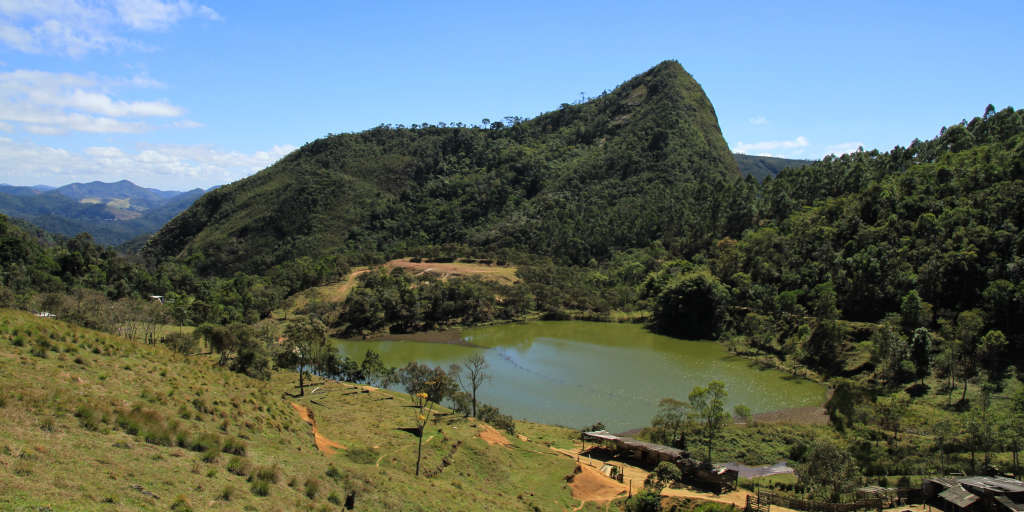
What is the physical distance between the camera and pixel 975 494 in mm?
20500

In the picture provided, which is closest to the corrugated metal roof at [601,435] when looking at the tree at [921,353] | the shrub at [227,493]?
the shrub at [227,493]

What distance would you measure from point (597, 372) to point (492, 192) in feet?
317

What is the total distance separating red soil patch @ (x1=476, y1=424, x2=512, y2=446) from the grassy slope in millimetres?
740

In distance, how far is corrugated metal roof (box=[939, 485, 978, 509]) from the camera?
19984 mm

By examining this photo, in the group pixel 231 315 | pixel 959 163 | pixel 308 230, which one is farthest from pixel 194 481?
pixel 308 230

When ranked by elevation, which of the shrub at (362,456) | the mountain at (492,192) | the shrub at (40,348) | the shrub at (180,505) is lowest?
the shrub at (362,456)

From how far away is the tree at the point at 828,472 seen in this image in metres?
22.1

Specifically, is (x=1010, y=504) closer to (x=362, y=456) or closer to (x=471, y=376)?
(x=362, y=456)

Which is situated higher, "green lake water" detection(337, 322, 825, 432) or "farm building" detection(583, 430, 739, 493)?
"farm building" detection(583, 430, 739, 493)

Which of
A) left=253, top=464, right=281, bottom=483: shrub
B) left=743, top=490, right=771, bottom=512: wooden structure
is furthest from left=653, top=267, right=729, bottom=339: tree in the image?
left=253, top=464, right=281, bottom=483: shrub

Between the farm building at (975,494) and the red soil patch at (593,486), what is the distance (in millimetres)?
12265

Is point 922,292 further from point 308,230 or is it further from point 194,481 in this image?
point 308,230

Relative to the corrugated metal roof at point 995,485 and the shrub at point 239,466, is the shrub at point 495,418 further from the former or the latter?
the corrugated metal roof at point 995,485

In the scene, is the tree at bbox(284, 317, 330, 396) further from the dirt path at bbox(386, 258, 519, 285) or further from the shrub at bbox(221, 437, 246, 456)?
the dirt path at bbox(386, 258, 519, 285)
